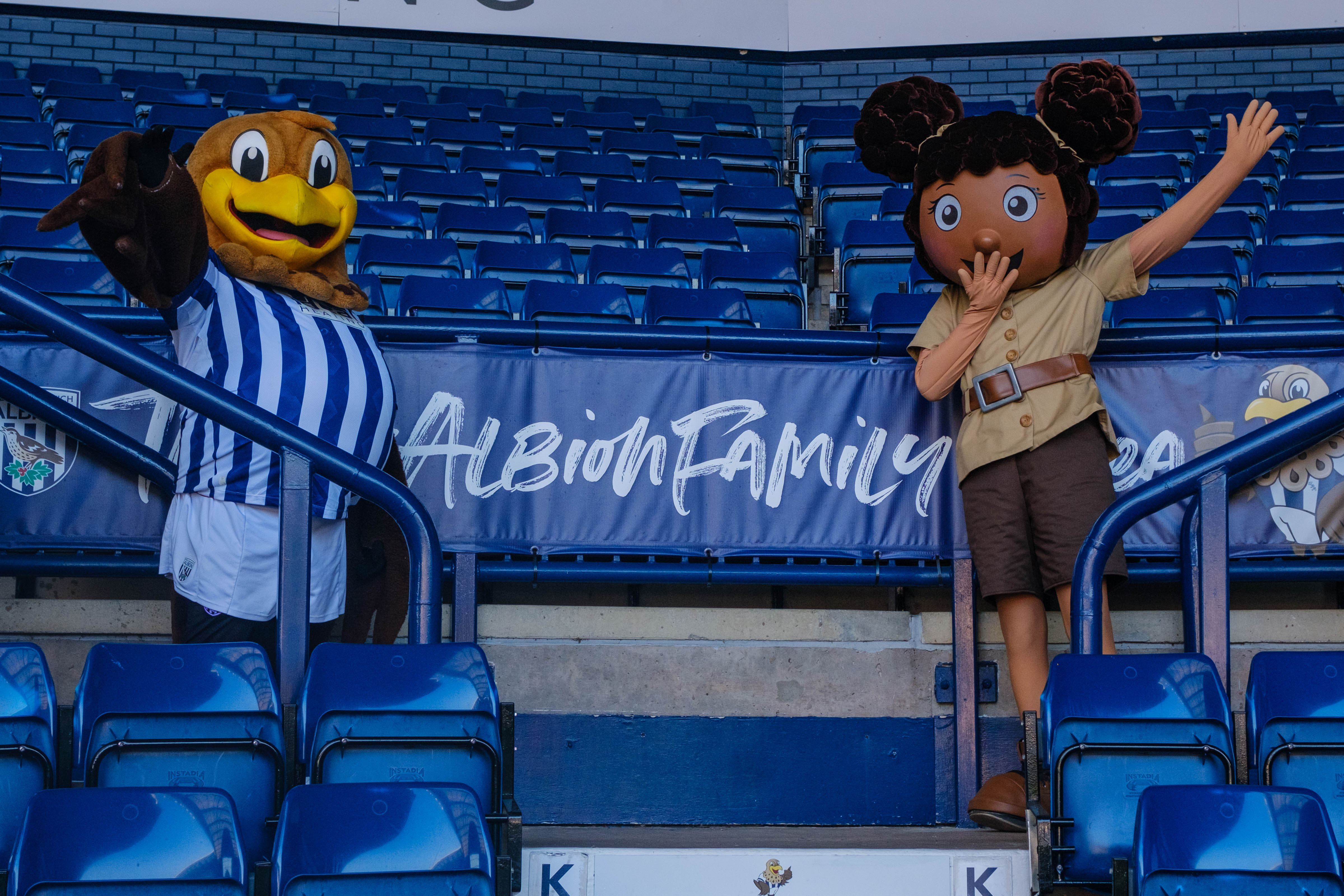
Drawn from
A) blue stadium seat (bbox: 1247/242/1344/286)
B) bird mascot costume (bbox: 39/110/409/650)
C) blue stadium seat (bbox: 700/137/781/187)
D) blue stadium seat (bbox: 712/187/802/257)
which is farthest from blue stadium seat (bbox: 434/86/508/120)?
bird mascot costume (bbox: 39/110/409/650)

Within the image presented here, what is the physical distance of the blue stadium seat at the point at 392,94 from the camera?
8141 mm

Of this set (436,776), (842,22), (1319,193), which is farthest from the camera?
(842,22)

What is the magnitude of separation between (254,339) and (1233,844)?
2059 mm

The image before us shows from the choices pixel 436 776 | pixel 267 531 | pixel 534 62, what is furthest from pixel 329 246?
pixel 534 62

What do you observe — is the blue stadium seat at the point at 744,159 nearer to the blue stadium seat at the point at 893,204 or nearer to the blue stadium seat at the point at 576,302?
the blue stadium seat at the point at 893,204

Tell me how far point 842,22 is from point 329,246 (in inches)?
242

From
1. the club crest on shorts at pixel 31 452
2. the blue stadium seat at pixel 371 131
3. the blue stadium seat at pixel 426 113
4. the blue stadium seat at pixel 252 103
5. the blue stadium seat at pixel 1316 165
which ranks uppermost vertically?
the blue stadium seat at pixel 426 113

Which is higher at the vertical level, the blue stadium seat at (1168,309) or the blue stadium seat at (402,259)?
the blue stadium seat at (402,259)

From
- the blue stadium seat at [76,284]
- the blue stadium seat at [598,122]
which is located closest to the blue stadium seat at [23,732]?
the blue stadium seat at [76,284]

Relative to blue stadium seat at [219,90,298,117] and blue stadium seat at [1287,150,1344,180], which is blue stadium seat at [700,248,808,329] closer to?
blue stadium seat at [1287,150,1344,180]

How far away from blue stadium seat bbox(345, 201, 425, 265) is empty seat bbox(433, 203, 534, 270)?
104 millimetres

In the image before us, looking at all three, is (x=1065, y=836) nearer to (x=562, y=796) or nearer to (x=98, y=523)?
(x=562, y=796)

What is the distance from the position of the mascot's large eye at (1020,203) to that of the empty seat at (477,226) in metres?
2.84

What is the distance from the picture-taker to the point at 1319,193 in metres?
6.10
